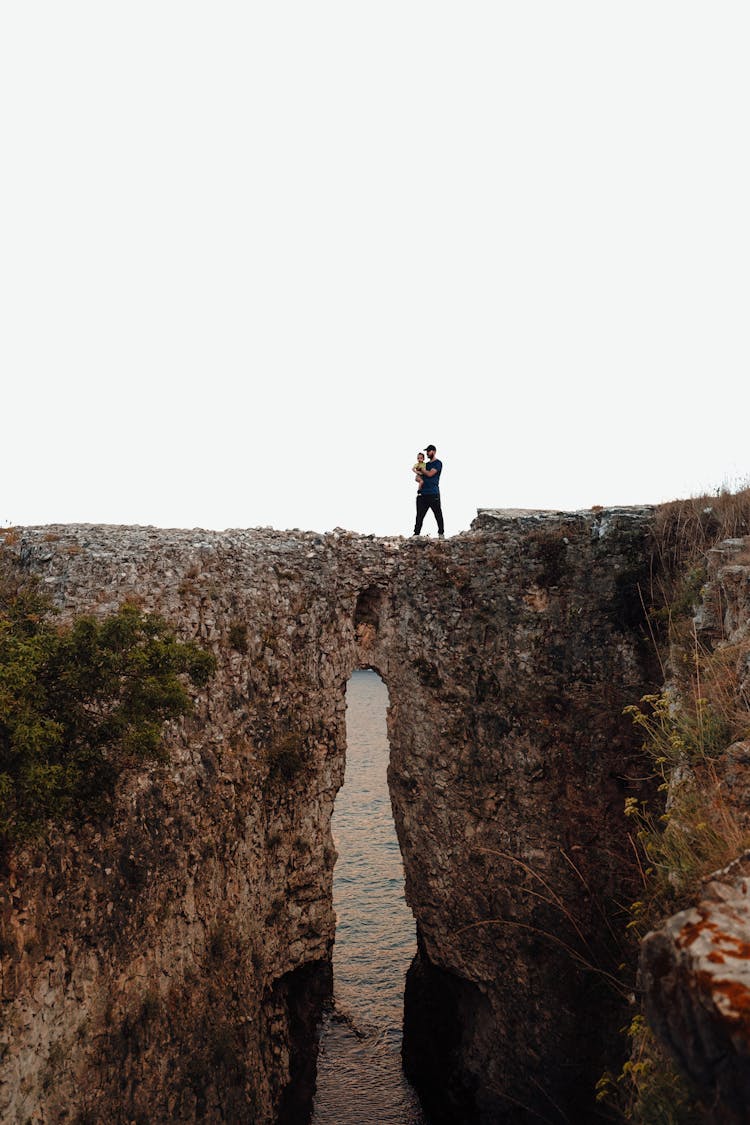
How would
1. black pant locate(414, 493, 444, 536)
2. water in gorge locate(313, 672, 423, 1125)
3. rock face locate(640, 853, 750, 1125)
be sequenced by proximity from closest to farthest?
1. rock face locate(640, 853, 750, 1125)
2. water in gorge locate(313, 672, 423, 1125)
3. black pant locate(414, 493, 444, 536)

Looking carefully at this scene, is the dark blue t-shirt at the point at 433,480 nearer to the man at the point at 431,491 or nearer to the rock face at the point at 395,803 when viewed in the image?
the man at the point at 431,491

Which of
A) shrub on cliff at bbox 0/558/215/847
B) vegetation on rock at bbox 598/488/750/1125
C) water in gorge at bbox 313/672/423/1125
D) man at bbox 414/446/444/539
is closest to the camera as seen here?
vegetation on rock at bbox 598/488/750/1125

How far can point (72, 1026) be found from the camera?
39.3 feet

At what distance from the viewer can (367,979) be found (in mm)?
25750

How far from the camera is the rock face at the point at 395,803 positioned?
14141 millimetres

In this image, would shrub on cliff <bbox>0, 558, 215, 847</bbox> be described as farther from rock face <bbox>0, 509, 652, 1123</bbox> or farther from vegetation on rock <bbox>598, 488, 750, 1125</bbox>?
vegetation on rock <bbox>598, 488, 750, 1125</bbox>

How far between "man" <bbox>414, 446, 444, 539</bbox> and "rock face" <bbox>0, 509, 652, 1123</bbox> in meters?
0.95

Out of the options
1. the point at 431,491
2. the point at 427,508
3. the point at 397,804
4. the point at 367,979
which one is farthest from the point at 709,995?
the point at 367,979

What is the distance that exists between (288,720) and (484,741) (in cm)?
498

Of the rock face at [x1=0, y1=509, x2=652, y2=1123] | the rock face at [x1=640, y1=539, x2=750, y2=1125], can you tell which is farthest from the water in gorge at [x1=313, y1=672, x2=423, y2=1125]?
the rock face at [x1=640, y1=539, x2=750, y2=1125]

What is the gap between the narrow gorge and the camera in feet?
46.2

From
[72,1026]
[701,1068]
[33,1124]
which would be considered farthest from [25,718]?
[701,1068]

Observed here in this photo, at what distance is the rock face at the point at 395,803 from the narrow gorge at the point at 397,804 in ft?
0.18

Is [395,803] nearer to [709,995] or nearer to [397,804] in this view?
[397,804]
